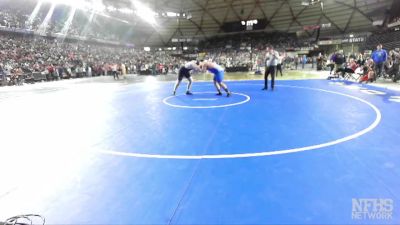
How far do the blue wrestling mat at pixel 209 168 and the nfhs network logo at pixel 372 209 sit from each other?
11 mm

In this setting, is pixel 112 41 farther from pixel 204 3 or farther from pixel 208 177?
pixel 208 177

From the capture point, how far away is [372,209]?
2.76m

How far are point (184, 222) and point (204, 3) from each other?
4417 centimetres

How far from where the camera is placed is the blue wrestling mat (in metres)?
2.86

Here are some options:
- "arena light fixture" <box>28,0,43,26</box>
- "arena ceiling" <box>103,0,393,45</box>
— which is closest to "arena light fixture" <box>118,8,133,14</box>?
"arena ceiling" <box>103,0,393,45</box>

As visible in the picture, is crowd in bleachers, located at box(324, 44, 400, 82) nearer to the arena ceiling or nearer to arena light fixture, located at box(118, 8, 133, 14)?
the arena ceiling

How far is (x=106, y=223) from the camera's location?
2725 mm

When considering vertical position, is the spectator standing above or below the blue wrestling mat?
above

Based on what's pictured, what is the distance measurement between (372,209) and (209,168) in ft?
6.62

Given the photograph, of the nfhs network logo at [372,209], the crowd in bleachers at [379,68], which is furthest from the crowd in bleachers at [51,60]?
the nfhs network logo at [372,209]

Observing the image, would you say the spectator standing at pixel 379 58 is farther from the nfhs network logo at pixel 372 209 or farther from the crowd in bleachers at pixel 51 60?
the crowd in bleachers at pixel 51 60

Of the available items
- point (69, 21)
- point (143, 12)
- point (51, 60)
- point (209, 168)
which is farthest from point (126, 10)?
point (209, 168)

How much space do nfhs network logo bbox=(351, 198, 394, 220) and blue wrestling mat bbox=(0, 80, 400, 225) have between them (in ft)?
0.03

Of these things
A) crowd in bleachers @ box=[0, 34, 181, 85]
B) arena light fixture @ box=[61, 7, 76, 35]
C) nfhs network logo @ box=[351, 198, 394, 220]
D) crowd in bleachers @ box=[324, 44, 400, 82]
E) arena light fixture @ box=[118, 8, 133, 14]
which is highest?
arena light fixture @ box=[118, 8, 133, 14]
